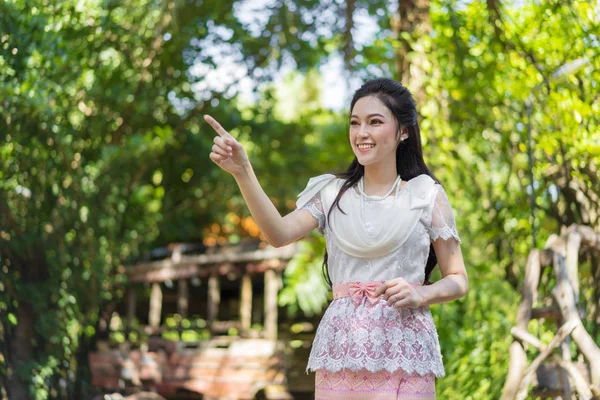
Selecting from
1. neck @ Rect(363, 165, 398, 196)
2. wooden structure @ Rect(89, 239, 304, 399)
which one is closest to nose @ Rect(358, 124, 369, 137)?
neck @ Rect(363, 165, 398, 196)

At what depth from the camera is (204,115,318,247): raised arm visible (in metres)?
1.66

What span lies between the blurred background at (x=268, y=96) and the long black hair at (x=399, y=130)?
6.06ft

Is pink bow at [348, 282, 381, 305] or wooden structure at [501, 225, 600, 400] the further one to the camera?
wooden structure at [501, 225, 600, 400]

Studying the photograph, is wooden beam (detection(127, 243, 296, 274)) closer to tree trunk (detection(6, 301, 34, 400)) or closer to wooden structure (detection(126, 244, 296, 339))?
wooden structure (detection(126, 244, 296, 339))

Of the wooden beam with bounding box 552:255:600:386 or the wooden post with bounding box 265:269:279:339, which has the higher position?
the wooden beam with bounding box 552:255:600:386

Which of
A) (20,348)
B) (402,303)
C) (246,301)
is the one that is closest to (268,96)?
(246,301)

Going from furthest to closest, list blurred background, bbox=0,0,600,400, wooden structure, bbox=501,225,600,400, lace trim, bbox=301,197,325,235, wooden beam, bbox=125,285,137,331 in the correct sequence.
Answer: wooden beam, bbox=125,285,137,331
blurred background, bbox=0,0,600,400
wooden structure, bbox=501,225,600,400
lace trim, bbox=301,197,325,235

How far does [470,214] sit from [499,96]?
0.78 m

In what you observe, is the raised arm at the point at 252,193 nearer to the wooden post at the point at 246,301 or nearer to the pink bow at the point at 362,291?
the pink bow at the point at 362,291

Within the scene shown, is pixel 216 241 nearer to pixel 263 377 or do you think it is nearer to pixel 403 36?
pixel 263 377

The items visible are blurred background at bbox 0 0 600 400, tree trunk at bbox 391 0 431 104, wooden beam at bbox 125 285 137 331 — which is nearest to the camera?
blurred background at bbox 0 0 600 400

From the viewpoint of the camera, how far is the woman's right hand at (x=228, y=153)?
1654 millimetres

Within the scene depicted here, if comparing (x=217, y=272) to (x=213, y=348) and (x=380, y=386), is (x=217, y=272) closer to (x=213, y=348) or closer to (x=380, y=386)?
(x=213, y=348)
